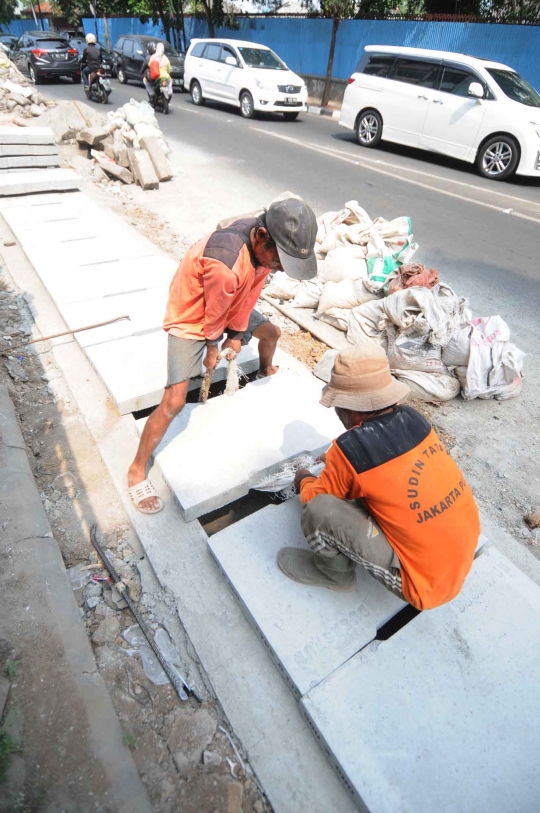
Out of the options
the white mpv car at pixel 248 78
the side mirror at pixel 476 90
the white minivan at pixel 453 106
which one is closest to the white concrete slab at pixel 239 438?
the white minivan at pixel 453 106

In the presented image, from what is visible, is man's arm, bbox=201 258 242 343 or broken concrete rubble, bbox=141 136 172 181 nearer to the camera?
man's arm, bbox=201 258 242 343

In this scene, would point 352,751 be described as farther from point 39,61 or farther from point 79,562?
point 39,61

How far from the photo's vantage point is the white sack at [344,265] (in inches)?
175

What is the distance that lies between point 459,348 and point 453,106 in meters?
7.94

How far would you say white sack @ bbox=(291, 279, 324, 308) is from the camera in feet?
14.6

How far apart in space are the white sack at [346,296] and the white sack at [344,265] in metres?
0.21

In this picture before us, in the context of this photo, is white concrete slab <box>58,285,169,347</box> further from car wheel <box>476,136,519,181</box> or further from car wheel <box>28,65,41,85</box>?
car wheel <box>28,65,41,85</box>

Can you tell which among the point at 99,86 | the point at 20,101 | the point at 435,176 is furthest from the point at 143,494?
the point at 99,86

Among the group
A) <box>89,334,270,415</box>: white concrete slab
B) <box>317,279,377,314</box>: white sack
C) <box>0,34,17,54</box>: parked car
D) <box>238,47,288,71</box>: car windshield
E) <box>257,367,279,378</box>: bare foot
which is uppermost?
<box>0,34,17,54</box>: parked car

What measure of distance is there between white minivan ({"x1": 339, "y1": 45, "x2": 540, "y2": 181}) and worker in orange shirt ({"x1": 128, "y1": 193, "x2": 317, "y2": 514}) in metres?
8.31

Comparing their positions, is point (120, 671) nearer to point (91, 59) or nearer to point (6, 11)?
point (91, 59)

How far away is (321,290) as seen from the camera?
446 centimetres

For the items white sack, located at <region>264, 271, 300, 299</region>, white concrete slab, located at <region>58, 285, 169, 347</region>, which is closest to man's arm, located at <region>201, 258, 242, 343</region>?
white concrete slab, located at <region>58, 285, 169, 347</region>

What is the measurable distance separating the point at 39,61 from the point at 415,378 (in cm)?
1996
